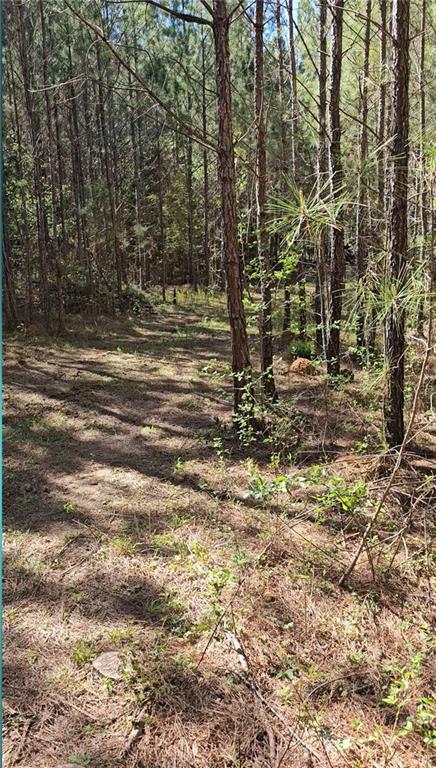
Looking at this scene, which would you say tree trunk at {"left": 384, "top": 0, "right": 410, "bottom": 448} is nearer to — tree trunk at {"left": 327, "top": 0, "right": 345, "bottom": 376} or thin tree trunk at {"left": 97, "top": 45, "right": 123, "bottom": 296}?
tree trunk at {"left": 327, "top": 0, "right": 345, "bottom": 376}

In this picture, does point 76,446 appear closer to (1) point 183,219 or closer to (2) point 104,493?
(2) point 104,493

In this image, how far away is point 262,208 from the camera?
619 centimetres

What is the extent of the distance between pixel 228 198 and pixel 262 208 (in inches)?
37.1

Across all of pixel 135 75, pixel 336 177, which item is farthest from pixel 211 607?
pixel 336 177

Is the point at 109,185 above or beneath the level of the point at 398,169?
above

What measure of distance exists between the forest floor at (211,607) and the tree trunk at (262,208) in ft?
3.28

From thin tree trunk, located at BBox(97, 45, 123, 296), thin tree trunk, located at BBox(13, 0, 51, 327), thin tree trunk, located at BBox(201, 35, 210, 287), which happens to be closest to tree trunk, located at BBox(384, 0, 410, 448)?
thin tree trunk, located at BBox(13, 0, 51, 327)

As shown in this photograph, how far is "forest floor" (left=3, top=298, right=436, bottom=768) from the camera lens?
98.1 inches

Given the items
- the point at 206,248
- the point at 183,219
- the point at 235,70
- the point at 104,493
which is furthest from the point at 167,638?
the point at 183,219

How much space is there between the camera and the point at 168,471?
538cm

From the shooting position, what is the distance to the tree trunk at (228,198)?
16.5ft

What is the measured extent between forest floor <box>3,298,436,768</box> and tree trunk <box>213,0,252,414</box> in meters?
0.75

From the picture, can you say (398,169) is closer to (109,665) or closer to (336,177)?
(336,177)

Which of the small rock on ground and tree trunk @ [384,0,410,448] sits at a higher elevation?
tree trunk @ [384,0,410,448]
